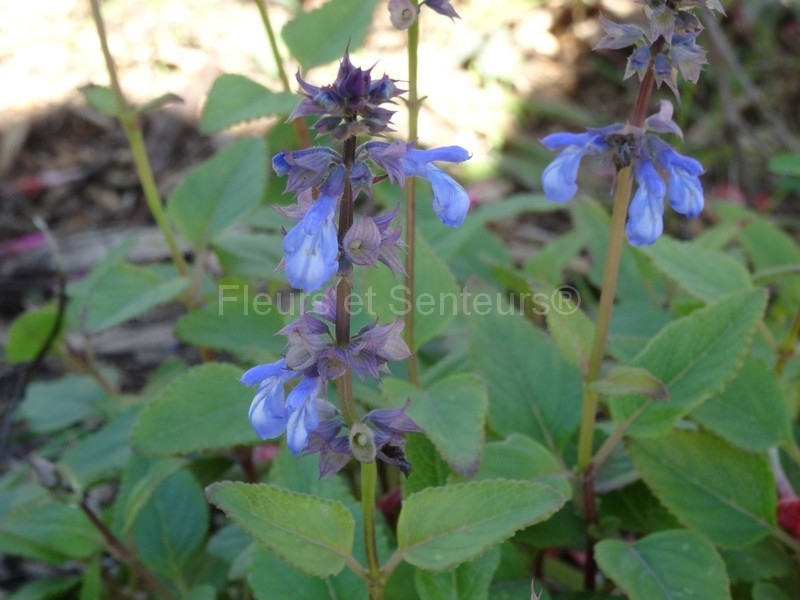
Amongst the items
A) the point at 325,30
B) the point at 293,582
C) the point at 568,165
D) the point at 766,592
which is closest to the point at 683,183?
the point at 568,165

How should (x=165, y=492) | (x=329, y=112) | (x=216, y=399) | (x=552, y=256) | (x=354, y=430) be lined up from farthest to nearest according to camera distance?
1. (x=552, y=256)
2. (x=165, y=492)
3. (x=216, y=399)
4. (x=354, y=430)
5. (x=329, y=112)

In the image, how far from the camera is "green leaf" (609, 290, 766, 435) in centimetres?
178

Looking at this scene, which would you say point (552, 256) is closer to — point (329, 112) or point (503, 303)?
point (503, 303)

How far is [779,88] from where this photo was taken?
4.93 metres

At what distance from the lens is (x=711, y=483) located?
194 cm

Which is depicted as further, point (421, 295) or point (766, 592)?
point (421, 295)

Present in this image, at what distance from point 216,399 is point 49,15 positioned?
3.82 meters

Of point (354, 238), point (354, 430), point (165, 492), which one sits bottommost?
point (165, 492)

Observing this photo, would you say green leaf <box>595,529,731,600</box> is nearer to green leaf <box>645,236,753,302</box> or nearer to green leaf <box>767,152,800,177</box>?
green leaf <box>645,236,753,302</box>

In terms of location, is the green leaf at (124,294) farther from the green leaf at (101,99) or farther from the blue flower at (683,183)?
the blue flower at (683,183)

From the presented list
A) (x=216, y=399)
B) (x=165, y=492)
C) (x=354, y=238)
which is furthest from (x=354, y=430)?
(x=165, y=492)

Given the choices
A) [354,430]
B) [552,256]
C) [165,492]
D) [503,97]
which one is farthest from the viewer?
[503,97]

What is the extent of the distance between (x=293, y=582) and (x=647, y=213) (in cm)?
96

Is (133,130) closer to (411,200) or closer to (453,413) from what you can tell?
(411,200)
